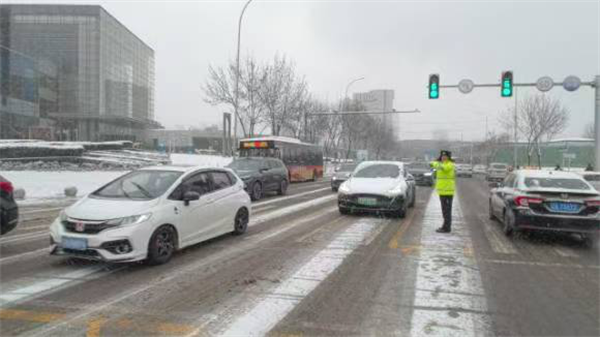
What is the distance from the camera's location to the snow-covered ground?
1781cm

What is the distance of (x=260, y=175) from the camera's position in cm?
1745

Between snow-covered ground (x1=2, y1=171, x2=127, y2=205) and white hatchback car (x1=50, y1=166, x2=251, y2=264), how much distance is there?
35.1 feet

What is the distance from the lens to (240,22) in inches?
1115

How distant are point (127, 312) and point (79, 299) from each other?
30.5 inches

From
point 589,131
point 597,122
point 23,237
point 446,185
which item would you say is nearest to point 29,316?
point 23,237

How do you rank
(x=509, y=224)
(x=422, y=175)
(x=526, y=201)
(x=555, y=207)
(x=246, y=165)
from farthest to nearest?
(x=422, y=175) → (x=246, y=165) → (x=509, y=224) → (x=526, y=201) → (x=555, y=207)

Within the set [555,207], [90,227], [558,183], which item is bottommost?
[90,227]

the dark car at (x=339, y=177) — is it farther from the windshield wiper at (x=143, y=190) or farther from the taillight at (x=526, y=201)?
the windshield wiper at (x=143, y=190)

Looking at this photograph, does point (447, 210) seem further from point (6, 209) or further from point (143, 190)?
point (6, 209)

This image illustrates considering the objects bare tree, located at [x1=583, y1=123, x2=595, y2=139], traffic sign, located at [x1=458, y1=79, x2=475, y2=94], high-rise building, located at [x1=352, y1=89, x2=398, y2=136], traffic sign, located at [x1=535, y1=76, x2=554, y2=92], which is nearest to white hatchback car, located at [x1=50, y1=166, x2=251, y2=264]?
traffic sign, located at [x1=458, y1=79, x2=475, y2=94]

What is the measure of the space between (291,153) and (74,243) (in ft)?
72.2

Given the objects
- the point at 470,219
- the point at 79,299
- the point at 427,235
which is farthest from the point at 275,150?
the point at 79,299

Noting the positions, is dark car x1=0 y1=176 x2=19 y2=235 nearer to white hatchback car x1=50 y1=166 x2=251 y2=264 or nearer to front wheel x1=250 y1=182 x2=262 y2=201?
white hatchback car x1=50 y1=166 x2=251 y2=264

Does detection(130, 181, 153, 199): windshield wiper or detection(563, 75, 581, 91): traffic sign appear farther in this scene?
detection(563, 75, 581, 91): traffic sign
